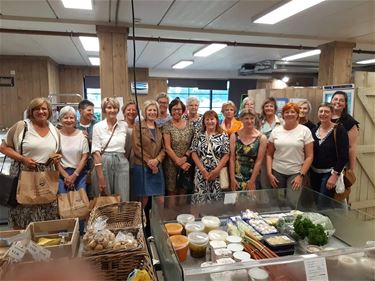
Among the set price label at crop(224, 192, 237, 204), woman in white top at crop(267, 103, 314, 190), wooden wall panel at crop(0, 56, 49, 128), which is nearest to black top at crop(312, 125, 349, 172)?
woman in white top at crop(267, 103, 314, 190)

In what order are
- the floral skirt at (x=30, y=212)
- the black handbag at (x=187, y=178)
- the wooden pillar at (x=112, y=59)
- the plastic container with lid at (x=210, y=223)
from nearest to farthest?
1. the plastic container with lid at (x=210, y=223)
2. the floral skirt at (x=30, y=212)
3. the black handbag at (x=187, y=178)
4. the wooden pillar at (x=112, y=59)

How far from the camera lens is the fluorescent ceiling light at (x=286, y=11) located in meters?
2.82

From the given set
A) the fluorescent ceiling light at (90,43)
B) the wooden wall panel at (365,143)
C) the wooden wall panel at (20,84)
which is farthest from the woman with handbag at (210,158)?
the wooden wall panel at (20,84)

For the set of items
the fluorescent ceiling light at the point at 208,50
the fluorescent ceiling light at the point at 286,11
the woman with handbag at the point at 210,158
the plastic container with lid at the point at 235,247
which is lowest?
the plastic container with lid at the point at 235,247

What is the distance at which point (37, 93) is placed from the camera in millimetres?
6500

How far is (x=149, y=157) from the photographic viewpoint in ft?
8.48

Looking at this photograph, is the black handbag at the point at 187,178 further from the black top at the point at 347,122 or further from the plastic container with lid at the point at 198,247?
the black top at the point at 347,122

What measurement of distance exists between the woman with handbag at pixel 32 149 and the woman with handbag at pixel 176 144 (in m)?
0.95

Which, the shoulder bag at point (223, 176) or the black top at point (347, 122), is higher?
the black top at point (347, 122)

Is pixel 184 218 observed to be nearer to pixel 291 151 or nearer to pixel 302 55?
pixel 291 151

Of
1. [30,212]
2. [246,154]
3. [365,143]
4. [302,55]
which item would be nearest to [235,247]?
[246,154]

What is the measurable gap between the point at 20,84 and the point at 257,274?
6930 mm

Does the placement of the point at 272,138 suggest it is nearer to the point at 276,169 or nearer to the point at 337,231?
the point at 276,169

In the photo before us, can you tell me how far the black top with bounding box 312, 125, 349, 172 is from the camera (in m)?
2.50
